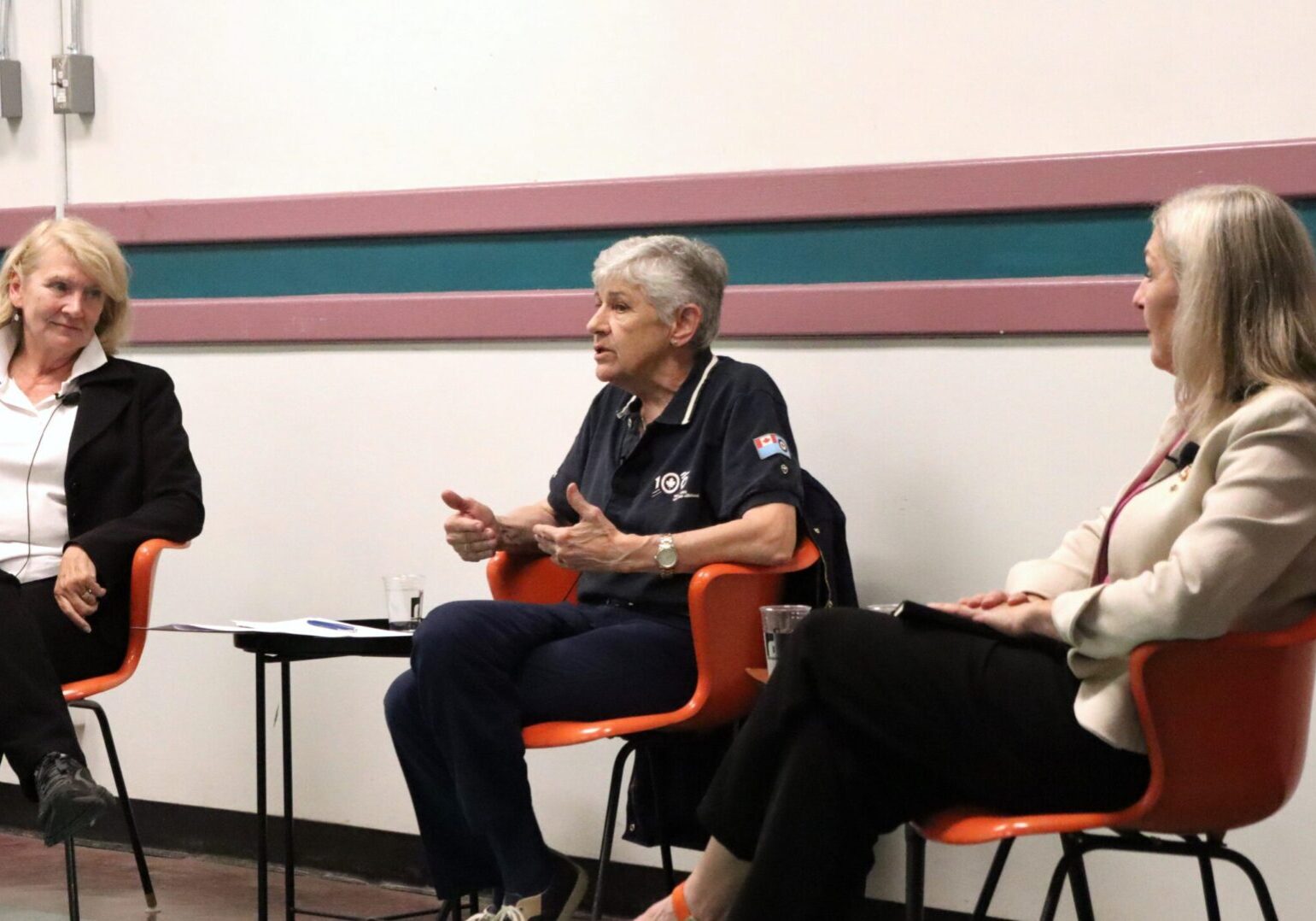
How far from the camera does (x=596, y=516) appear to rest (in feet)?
9.39

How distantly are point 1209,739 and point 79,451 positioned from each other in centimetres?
240

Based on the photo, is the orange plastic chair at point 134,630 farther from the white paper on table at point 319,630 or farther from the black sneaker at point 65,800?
the white paper on table at point 319,630

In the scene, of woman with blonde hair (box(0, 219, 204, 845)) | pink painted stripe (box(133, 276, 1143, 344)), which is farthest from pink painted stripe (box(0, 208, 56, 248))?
woman with blonde hair (box(0, 219, 204, 845))

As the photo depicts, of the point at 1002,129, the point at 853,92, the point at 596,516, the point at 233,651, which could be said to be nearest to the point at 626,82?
the point at 853,92

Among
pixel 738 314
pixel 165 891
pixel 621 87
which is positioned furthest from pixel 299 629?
pixel 621 87

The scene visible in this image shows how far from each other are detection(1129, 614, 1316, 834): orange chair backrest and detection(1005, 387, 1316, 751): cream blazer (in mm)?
38

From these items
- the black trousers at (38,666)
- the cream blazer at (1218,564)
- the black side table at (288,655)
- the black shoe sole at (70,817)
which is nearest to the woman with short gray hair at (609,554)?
the black side table at (288,655)

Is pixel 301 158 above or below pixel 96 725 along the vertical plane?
above

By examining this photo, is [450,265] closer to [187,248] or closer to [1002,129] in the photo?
[187,248]

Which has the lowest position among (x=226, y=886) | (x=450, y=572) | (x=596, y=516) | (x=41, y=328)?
(x=226, y=886)

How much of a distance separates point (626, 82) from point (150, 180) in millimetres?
1339

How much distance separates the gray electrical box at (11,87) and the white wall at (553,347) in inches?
1.3

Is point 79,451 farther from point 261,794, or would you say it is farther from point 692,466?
point 692,466

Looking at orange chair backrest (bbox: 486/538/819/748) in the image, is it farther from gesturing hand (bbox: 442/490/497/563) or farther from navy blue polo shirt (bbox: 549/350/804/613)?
gesturing hand (bbox: 442/490/497/563)
